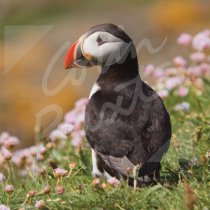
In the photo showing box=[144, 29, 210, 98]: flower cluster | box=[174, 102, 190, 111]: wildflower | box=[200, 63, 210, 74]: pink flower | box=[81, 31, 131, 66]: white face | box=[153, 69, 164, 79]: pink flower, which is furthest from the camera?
box=[153, 69, 164, 79]: pink flower

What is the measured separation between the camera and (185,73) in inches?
316

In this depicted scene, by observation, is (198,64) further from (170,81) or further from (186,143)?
(186,143)

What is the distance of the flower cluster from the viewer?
26.3ft

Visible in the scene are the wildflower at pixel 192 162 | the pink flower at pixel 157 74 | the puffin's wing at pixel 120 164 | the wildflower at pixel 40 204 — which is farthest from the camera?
the pink flower at pixel 157 74

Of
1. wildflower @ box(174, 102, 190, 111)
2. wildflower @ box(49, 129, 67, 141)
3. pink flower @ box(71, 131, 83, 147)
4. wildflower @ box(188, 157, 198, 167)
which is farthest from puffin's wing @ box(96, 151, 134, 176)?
wildflower @ box(174, 102, 190, 111)

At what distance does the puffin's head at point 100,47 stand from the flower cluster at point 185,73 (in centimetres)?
226

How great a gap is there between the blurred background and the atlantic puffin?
6.14 meters

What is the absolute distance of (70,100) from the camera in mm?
13508

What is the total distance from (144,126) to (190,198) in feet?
4.89

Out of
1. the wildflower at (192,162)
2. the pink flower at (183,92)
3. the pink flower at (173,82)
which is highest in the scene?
the pink flower at (173,82)

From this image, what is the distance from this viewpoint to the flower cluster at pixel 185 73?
8.02 metres

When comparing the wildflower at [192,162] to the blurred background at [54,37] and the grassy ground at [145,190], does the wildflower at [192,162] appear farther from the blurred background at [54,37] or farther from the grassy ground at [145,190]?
the blurred background at [54,37]

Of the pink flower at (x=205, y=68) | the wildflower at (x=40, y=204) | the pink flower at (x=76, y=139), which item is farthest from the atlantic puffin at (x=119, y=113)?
the pink flower at (x=205, y=68)

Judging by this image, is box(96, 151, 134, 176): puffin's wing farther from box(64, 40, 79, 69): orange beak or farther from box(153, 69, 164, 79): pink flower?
box(153, 69, 164, 79): pink flower
